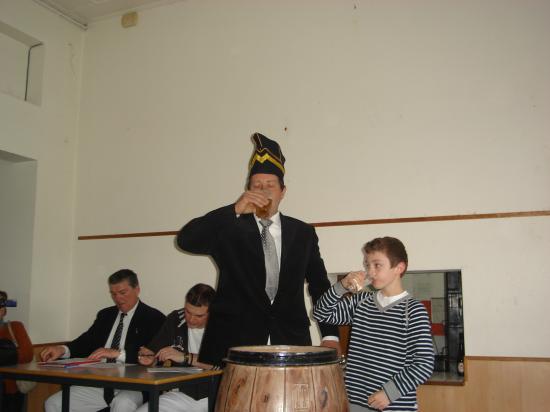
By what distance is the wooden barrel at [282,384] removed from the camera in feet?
3.35

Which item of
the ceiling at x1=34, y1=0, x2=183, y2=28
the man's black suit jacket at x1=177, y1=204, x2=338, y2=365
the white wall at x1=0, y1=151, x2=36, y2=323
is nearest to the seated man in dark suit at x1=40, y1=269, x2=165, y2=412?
the white wall at x1=0, y1=151, x2=36, y2=323

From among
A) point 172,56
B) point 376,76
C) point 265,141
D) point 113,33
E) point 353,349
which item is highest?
point 113,33

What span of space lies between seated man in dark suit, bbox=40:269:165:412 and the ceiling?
2414 mm

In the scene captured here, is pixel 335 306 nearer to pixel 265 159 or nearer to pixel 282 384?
pixel 265 159

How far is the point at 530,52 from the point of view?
137 inches

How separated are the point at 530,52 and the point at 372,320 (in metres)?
2.23

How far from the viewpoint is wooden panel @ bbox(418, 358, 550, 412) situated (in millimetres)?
3146

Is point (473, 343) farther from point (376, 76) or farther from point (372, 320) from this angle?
point (376, 76)

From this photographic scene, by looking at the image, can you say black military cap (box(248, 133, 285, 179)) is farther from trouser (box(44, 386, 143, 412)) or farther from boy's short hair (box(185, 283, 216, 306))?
trouser (box(44, 386, 143, 412))

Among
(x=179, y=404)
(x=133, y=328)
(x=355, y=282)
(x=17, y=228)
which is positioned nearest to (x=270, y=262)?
(x=355, y=282)

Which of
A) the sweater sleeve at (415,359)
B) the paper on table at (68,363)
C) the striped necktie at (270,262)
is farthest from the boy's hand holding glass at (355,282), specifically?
the paper on table at (68,363)

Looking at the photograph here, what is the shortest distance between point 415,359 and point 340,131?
2125 millimetres

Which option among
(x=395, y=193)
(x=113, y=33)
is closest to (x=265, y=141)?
(x=395, y=193)

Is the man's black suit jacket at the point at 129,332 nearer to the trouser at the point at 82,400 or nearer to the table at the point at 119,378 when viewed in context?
the trouser at the point at 82,400
